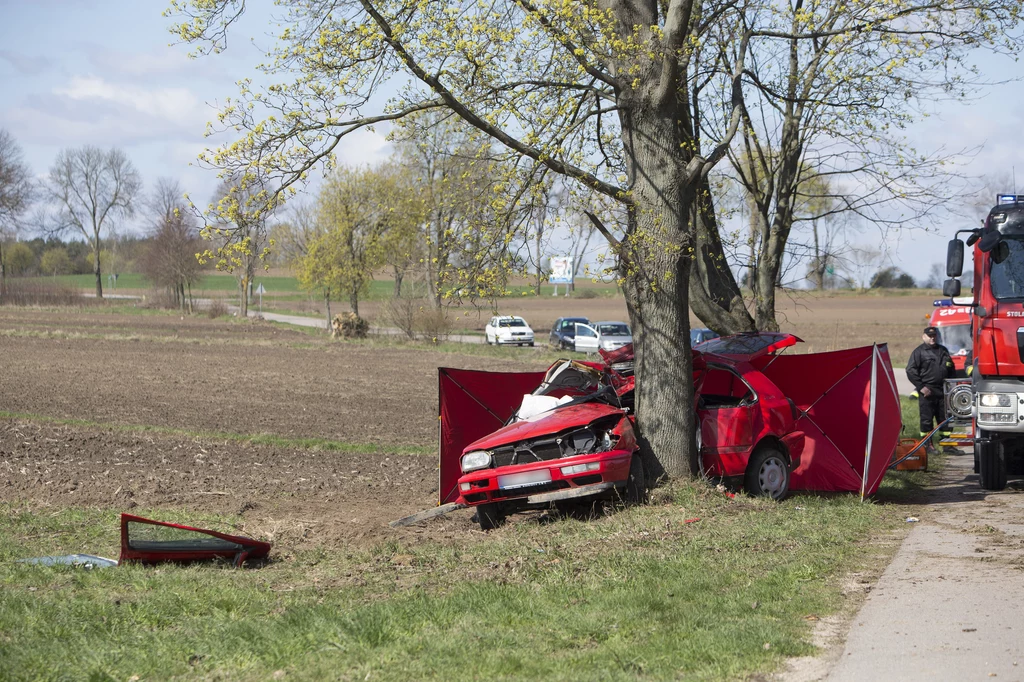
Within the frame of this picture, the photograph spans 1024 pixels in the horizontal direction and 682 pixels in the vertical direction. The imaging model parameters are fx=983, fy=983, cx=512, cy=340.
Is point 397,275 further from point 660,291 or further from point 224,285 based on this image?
point 224,285

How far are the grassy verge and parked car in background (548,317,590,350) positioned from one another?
1206 inches

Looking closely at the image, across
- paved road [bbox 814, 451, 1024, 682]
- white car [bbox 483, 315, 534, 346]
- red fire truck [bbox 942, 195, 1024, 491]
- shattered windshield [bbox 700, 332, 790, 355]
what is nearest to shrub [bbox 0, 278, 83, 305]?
white car [bbox 483, 315, 534, 346]

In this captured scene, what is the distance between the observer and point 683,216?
10695 mm

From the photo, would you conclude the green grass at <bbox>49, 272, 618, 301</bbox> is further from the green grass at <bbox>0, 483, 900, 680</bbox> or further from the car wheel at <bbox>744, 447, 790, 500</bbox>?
the green grass at <bbox>0, 483, 900, 680</bbox>

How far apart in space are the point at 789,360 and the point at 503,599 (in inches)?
274

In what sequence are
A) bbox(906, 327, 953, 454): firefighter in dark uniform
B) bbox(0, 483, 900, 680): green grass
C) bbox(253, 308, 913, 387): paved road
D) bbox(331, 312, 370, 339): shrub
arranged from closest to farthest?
bbox(0, 483, 900, 680): green grass
bbox(906, 327, 953, 454): firefighter in dark uniform
bbox(253, 308, 913, 387): paved road
bbox(331, 312, 370, 339): shrub

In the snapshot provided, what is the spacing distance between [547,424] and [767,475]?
2.80 m

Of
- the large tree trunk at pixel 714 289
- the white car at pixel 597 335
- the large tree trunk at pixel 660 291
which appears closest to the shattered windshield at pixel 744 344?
the large tree trunk at pixel 660 291

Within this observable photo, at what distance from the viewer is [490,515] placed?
31.4 feet

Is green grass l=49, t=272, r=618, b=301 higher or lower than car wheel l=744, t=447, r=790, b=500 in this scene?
higher

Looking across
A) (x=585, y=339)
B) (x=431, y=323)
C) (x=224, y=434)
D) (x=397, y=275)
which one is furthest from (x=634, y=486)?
(x=397, y=275)

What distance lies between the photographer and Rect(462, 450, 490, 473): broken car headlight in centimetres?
942

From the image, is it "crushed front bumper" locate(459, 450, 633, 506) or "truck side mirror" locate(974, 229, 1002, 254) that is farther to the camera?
"truck side mirror" locate(974, 229, 1002, 254)

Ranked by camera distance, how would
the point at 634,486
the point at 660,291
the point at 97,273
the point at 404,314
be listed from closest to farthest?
the point at 634,486
the point at 660,291
the point at 404,314
the point at 97,273
